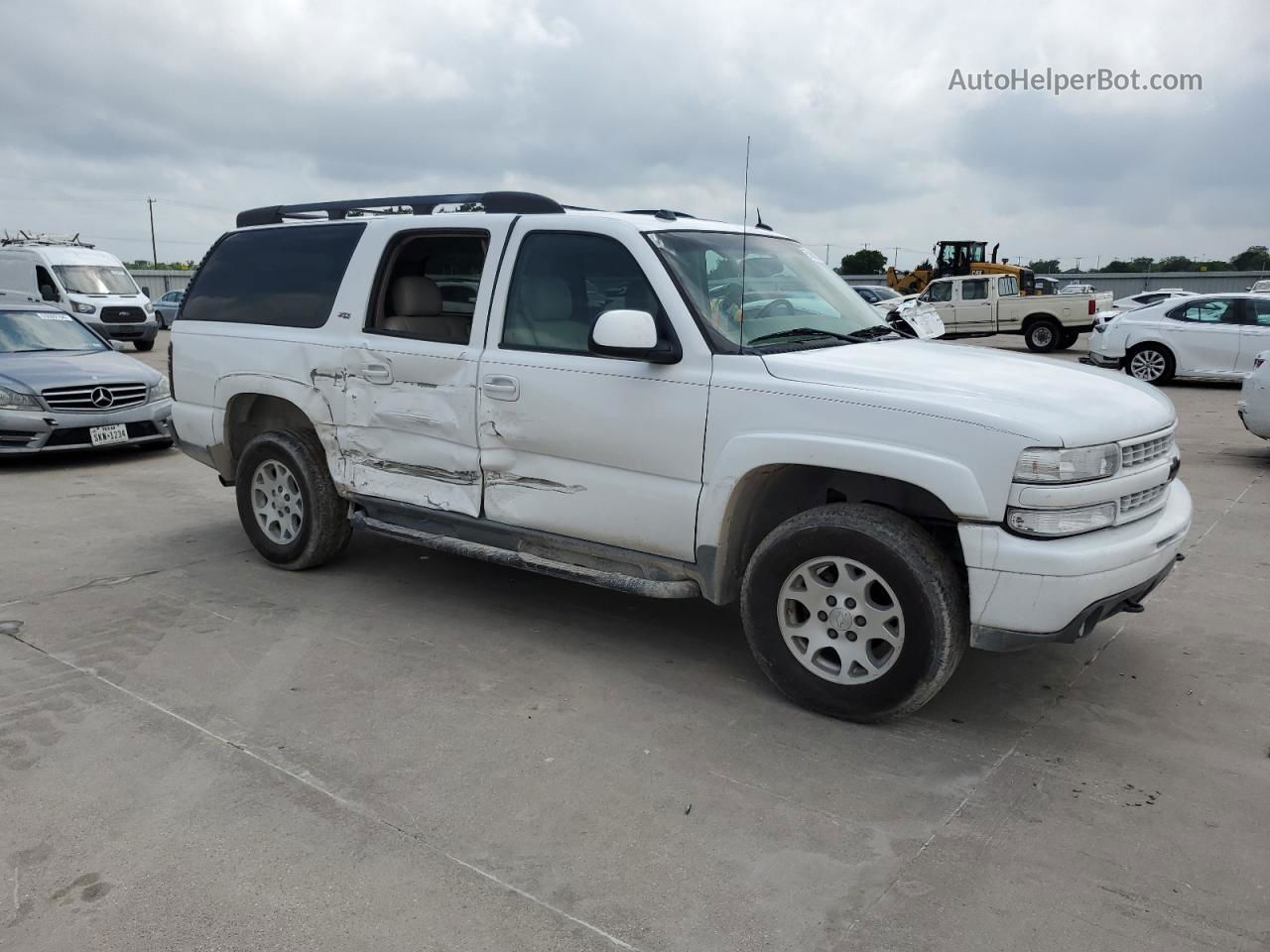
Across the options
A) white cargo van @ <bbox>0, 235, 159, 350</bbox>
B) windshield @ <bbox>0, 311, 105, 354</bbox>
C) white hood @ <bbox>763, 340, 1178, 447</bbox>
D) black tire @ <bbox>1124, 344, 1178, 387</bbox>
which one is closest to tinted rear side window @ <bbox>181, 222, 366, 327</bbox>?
white hood @ <bbox>763, 340, 1178, 447</bbox>

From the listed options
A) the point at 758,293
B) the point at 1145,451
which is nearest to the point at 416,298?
the point at 758,293

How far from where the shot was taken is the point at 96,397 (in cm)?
973

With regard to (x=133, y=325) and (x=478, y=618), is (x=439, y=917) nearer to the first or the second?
(x=478, y=618)

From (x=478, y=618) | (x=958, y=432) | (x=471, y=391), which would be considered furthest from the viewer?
(x=478, y=618)

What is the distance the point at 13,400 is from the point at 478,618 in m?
6.44

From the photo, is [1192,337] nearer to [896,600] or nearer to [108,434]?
[896,600]

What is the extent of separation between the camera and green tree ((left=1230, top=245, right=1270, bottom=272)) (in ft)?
212

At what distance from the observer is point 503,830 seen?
10.7 feet

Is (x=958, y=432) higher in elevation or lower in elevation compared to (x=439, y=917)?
higher

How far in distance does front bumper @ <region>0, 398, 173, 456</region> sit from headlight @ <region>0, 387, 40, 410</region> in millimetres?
61

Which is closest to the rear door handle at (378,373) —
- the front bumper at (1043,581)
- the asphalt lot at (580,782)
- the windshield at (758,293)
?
the asphalt lot at (580,782)

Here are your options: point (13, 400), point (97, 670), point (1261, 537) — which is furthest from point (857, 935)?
point (13, 400)

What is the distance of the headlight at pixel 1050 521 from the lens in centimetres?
354

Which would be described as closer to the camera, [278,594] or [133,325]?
[278,594]
